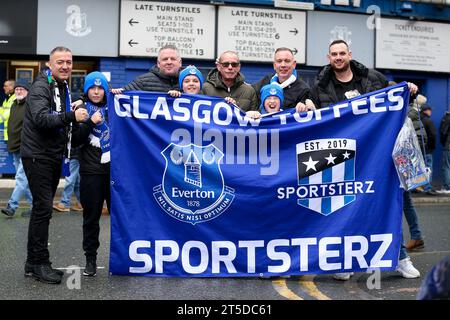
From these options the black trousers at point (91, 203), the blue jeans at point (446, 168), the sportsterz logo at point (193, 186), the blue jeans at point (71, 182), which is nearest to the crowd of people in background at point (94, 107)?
the black trousers at point (91, 203)

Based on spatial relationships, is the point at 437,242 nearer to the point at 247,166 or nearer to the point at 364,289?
the point at 364,289

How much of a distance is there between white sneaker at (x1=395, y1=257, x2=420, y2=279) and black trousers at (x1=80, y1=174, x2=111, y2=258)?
2.80 m

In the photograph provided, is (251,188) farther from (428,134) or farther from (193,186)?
(428,134)

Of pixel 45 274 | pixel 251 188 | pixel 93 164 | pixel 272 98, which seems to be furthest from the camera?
pixel 272 98

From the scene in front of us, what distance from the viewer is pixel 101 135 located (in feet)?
17.0

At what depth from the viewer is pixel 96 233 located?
5.13 meters

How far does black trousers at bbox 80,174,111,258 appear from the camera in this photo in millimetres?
5078

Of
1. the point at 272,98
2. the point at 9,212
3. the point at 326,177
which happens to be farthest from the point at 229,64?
the point at 9,212

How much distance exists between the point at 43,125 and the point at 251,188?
72.7 inches

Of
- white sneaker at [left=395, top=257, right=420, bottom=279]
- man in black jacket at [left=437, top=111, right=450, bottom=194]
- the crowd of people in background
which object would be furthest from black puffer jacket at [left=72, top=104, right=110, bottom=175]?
man in black jacket at [left=437, top=111, right=450, bottom=194]

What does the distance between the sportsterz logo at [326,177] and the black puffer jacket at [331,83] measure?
1.69 feet

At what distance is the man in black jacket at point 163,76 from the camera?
18.4 feet

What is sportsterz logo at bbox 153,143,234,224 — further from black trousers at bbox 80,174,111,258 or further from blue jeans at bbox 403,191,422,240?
blue jeans at bbox 403,191,422,240

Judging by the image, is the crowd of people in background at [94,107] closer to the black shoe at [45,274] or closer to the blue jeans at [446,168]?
the black shoe at [45,274]
